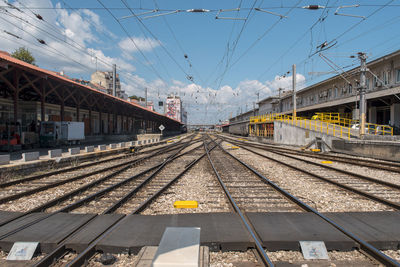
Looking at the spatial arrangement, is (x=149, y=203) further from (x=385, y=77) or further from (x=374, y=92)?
(x=385, y=77)

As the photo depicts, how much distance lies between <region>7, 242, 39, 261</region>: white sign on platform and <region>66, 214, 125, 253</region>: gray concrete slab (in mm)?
451

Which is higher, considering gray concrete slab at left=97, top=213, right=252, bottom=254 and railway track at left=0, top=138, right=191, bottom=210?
gray concrete slab at left=97, top=213, right=252, bottom=254

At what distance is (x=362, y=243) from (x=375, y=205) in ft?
9.08

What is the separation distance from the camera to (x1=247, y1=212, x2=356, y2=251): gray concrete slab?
3.45 m

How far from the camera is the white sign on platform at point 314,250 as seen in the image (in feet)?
10.6

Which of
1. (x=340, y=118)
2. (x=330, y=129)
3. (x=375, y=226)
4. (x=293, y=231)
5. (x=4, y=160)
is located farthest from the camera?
(x=340, y=118)

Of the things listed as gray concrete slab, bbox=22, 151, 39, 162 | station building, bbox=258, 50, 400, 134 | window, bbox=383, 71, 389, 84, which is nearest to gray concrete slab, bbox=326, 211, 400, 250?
station building, bbox=258, 50, 400, 134

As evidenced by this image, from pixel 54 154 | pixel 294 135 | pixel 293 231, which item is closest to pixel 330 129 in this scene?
pixel 294 135

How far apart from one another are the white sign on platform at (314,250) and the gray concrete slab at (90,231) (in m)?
3.11

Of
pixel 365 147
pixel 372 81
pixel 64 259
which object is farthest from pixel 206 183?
pixel 372 81

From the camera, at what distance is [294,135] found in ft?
83.4

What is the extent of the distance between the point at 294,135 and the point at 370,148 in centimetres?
1063

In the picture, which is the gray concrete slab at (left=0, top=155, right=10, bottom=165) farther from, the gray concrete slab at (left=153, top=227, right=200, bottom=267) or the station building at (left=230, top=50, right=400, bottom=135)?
the station building at (left=230, top=50, right=400, bottom=135)

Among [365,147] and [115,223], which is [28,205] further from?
[365,147]
